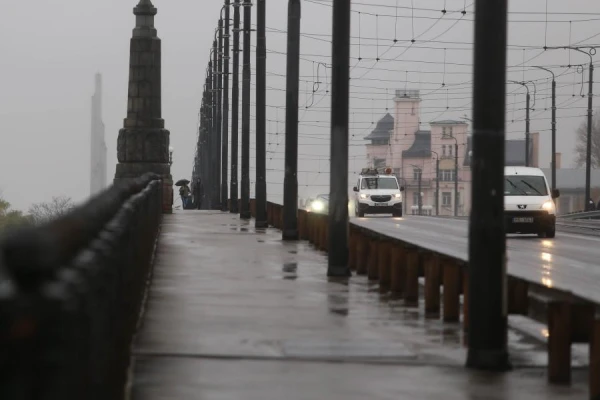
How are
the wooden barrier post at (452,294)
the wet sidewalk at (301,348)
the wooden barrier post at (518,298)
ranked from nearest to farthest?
the wet sidewalk at (301,348)
the wooden barrier post at (518,298)
the wooden barrier post at (452,294)

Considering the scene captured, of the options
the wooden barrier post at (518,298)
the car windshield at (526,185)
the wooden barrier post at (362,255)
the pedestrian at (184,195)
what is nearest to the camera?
the wooden barrier post at (518,298)

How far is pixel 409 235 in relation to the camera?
4353 cm

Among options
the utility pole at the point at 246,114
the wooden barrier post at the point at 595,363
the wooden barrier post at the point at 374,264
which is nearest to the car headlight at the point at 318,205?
the utility pole at the point at 246,114

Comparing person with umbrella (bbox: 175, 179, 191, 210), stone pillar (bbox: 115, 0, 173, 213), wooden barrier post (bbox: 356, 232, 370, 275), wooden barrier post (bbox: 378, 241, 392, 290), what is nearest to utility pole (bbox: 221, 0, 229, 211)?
stone pillar (bbox: 115, 0, 173, 213)

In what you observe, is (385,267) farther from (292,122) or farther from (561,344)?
(292,122)

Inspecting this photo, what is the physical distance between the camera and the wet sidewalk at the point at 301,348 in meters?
10.9

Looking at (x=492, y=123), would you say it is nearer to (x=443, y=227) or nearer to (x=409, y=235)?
(x=409, y=235)

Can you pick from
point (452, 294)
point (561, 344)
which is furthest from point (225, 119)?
point (561, 344)

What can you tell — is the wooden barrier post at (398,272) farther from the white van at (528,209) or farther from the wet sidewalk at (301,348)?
the white van at (528,209)

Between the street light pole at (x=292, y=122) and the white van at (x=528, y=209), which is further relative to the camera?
the white van at (x=528, y=209)

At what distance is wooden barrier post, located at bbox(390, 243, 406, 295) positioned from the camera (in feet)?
66.8

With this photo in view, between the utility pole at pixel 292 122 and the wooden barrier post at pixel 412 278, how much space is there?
15142mm

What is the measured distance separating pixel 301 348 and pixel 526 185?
30410 mm

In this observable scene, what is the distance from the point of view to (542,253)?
1321 inches
